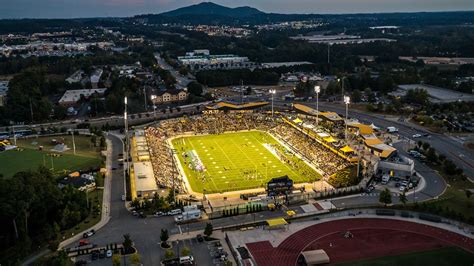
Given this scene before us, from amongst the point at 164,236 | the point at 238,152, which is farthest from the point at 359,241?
the point at 238,152

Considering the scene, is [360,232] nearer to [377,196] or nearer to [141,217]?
[377,196]

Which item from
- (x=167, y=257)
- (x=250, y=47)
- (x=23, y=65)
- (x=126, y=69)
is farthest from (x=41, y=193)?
(x=250, y=47)

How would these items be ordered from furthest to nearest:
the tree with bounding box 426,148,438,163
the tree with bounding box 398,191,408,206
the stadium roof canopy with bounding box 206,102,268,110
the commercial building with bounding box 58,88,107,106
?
the commercial building with bounding box 58,88,107,106, the stadium roof canopy with bounding box 206,102,268,110, the tree with bounding box 426,148,438,163, the tree with bounding box 398,191,408,206

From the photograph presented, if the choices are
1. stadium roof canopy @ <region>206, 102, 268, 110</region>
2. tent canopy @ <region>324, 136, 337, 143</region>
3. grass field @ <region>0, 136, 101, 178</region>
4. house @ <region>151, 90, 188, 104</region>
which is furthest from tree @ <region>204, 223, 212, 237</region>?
house @ <region>151, 90, 188, 104</region>

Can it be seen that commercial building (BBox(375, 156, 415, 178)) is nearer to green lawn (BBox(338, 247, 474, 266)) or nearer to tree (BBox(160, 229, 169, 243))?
green lawn (BBox(338, 247, 474, 266))

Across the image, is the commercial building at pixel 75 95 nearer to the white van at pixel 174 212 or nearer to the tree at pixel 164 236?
the white van at pixel 174 212
